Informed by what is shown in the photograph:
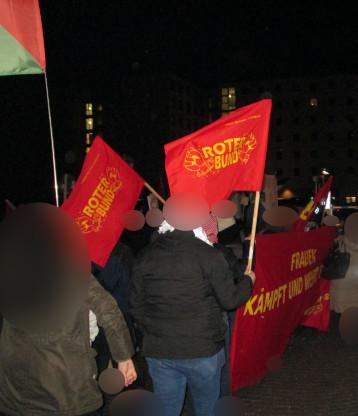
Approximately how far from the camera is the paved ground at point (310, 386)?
5.23m

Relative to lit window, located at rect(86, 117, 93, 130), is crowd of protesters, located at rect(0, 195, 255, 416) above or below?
above

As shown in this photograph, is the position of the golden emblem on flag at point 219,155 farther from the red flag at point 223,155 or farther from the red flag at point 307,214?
the red flag at point 307,214

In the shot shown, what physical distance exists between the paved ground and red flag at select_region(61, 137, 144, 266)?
181cm

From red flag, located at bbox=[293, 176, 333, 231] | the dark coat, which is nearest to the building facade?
red flag, located at bbox=[293, 176, 333, 231]

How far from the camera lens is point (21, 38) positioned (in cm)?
439

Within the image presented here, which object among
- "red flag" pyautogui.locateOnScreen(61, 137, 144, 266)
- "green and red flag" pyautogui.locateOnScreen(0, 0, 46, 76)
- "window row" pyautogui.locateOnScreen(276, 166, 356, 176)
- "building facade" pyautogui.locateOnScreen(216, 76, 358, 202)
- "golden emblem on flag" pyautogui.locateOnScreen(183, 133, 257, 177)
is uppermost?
"green and red flag" pyautogui.locateOnScreen(0, 0, 46, 76)

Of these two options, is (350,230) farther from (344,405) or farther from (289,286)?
(344,405)

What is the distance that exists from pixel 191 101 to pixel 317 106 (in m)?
20.1

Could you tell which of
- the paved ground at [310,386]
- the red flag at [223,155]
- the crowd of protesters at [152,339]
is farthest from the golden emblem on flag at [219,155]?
the paved ground at [310,386]

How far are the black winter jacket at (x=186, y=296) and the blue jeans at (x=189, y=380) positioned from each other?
74mm

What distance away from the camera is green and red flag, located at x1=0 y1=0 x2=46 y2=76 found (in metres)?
4.30

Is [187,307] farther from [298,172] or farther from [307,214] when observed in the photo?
[298,172]

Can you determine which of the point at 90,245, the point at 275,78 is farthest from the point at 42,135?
the point at 275,78

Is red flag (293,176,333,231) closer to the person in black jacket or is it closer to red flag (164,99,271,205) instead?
red flag (164,99,271,205)
